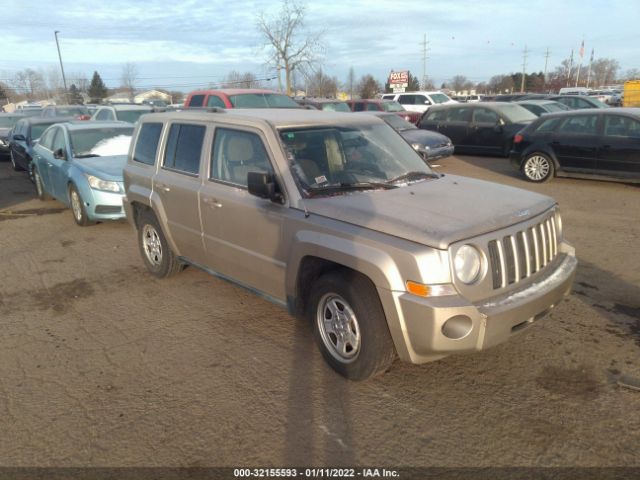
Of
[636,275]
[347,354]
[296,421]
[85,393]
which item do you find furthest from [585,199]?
[85,393]

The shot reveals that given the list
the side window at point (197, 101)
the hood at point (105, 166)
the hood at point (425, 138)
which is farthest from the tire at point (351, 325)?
the side window at point (197, 101)

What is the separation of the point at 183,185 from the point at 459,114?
42.1 feet

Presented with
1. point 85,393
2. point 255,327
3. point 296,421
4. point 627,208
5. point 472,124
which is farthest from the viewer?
point 472,124

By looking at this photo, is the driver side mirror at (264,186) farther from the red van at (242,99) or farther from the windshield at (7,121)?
the windshield at (7,121)

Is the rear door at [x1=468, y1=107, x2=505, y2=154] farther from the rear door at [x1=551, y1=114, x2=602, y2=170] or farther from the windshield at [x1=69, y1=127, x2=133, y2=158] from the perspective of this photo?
the windshield at [x1=69, y1=127, x2=133, y2=158]

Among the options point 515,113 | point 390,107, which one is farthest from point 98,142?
point 390,107

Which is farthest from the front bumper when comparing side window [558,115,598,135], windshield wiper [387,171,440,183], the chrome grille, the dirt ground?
side window [558,115,598,135]

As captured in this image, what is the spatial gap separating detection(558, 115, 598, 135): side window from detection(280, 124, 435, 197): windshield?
739cm

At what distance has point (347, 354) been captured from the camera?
12.0 feet

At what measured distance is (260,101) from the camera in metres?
13.0

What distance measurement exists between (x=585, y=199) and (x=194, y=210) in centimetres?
778

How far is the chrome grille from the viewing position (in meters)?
→ 3.23

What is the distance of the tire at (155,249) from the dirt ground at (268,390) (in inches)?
8.9

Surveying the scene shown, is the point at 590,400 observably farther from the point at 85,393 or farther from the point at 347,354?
the point at 85,393
